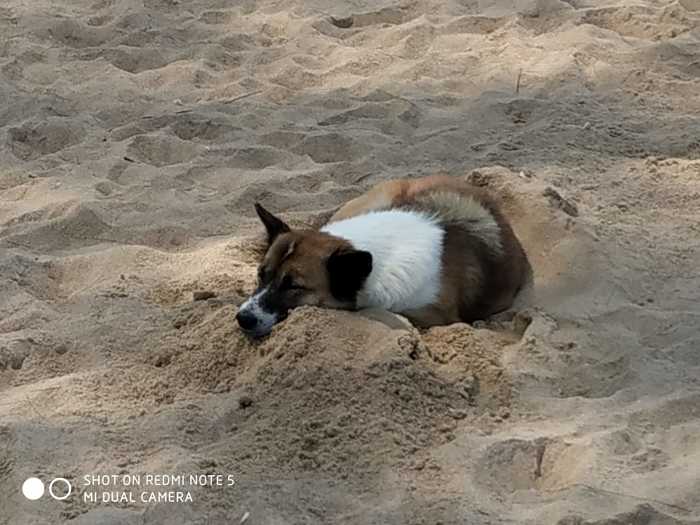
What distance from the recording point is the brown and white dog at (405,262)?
4.78 metres

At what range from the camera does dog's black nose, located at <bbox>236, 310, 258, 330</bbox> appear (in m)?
4.51

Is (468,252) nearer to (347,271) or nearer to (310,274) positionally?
(347,271)

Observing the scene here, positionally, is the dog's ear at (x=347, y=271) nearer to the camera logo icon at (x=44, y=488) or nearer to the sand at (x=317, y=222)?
the sand at (x=317, y=222)

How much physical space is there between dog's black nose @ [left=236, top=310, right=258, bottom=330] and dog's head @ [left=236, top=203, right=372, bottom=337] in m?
0.14

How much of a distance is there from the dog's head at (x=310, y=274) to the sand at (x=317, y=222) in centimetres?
19

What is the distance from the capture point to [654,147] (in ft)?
20.5

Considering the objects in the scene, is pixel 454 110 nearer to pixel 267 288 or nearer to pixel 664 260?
pixel 664 260

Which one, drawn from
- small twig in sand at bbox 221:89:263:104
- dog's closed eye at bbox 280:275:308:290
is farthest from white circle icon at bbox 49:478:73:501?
small twig in sand at bbox 221:89:263:104

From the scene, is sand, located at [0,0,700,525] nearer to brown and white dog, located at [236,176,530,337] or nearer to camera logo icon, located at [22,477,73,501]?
camera logo icon, located at [22,477,73,501]

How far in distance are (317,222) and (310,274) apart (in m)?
0.95

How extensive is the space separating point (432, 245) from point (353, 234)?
0.35 metres

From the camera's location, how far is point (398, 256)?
500cm

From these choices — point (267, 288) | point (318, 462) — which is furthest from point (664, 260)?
point (318, 462)

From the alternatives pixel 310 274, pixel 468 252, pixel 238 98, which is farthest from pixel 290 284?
pixel 238 98
